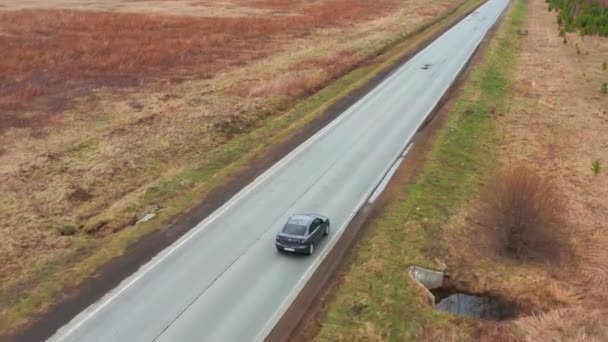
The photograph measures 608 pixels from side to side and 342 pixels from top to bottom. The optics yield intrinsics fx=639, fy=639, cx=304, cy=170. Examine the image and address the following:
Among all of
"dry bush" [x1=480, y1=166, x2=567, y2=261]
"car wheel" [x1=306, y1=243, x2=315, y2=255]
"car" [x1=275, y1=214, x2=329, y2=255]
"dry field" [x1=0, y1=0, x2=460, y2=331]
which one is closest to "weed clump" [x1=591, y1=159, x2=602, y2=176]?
"dry bush" [x1=480, y1=166, x2=567, y2=261]

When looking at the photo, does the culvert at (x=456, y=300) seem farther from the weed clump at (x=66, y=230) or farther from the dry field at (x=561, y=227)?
the weed clump at (x=66, y=230)

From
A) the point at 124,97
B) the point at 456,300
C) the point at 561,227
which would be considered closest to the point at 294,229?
the point at 456,300

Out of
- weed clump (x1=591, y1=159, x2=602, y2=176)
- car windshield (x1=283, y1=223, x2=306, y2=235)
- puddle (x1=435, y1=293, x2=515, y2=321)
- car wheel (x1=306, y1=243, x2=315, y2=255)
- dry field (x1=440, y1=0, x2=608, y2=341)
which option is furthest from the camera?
weed clump (x1=591, y1=159, x2=602, y2=176)

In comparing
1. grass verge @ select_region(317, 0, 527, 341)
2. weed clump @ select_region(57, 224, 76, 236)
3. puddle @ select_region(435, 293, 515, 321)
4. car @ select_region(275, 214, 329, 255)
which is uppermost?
car @ select_region(275, 214, 329, 255)

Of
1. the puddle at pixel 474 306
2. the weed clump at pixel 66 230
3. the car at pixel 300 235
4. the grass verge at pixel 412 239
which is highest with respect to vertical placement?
the car at pixel 300 235

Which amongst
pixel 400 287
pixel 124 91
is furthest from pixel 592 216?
pixel 124 91

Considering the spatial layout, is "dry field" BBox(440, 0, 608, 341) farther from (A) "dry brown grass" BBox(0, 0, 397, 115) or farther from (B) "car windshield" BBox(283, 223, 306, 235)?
(A) "dry brown grass" BBox(0, 0, 397, 115)

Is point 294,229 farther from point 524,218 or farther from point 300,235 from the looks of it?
point 524,218

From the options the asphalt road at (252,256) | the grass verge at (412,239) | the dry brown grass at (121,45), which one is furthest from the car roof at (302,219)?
the dry brown grass at (121,45)
